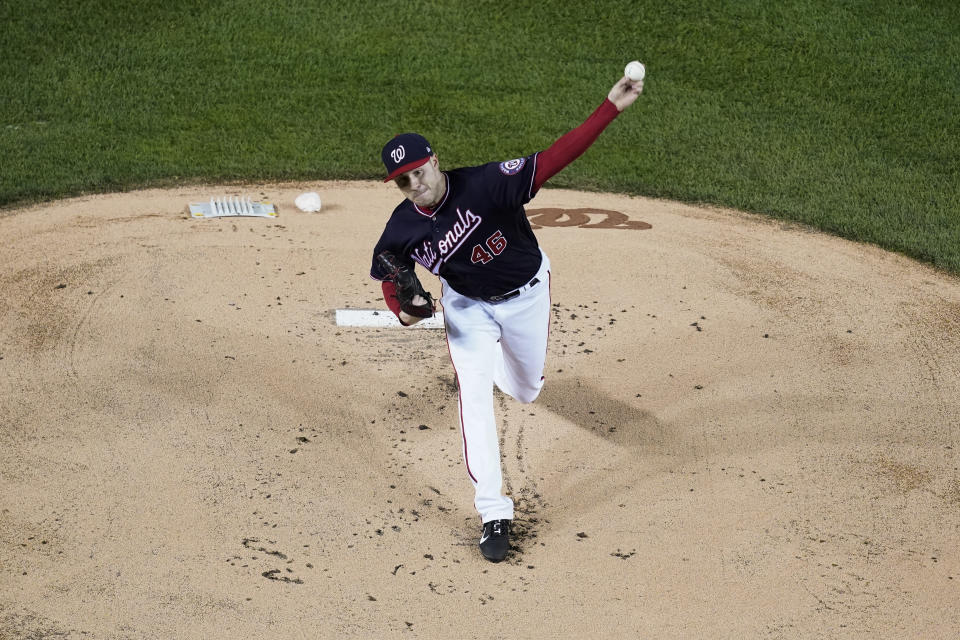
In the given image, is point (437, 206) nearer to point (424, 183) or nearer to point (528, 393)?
point (424, 183)

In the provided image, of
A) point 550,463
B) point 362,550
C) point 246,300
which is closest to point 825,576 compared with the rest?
point 550,463

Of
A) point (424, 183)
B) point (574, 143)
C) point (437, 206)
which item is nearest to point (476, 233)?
point (437, 206)

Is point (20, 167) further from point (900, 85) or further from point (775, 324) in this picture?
point (900, 85)

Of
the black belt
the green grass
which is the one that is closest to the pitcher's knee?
the black belt

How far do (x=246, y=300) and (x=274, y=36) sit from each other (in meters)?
5.93

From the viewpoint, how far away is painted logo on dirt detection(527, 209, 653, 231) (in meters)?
8.45

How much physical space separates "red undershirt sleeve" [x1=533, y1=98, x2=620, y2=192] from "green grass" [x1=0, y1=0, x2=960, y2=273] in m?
4.73

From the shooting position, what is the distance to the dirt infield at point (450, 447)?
429cm

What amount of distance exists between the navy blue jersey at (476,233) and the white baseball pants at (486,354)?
0.09m

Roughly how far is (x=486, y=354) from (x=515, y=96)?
22.2 feet

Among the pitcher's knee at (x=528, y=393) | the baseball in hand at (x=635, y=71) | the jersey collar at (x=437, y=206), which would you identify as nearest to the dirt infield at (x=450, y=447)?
the pitcher's knee at (x=528, y=393)

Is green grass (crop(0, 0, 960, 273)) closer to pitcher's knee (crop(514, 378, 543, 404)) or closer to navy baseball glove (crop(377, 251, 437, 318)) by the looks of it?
pitcher's knee (crop(514, 378, 543, 404))

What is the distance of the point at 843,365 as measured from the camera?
20.7 feet

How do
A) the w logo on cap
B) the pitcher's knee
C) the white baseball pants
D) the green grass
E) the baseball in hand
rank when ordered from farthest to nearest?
the green grass
the pitcher's knee
the white baseball pants
the w logo on cap
the baseball in hand
